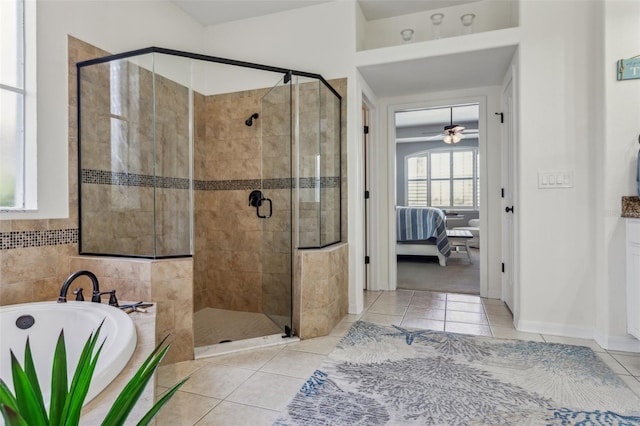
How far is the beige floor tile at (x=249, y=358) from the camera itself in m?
2.19

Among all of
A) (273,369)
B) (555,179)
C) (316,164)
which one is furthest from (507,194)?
(273,369)

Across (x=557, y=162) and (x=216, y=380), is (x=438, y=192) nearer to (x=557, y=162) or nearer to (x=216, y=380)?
(x=557, y=162)

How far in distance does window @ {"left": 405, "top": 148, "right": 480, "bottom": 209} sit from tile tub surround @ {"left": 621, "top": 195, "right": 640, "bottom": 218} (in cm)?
642

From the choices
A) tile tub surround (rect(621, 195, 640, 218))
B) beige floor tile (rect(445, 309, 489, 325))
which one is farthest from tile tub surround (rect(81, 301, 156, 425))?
tile tub surround (rect(621, 195, 640, 218))

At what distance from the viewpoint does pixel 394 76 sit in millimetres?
3414

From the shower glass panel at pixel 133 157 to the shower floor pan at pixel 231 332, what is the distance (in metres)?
0.71

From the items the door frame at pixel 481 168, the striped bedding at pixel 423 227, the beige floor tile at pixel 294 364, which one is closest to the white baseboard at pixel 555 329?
the door frame at pixel 481 168

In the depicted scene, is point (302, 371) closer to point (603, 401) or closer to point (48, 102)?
point (603, 401)

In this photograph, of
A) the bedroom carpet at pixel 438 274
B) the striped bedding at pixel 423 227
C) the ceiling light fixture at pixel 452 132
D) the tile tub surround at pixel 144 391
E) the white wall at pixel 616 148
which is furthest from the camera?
the ceiling light fixture at pixel 452 132

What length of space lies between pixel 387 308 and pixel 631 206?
78.6 inches

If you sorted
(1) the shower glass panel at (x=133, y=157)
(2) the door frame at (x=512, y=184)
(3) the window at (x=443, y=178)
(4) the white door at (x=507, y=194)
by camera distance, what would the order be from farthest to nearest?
(3) the window at (x=443, y=178), (4) the white door at (x=507, y=194), (2) the door frame at (x=512, y=184), (1) the shower glass panel at (x=133, y=157)

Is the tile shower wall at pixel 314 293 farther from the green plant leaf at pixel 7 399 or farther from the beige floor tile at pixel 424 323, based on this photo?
the green plant leaf at pixel 7 399

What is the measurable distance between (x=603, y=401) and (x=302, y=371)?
A: 1571mm

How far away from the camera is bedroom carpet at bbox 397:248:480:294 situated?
417 cm
